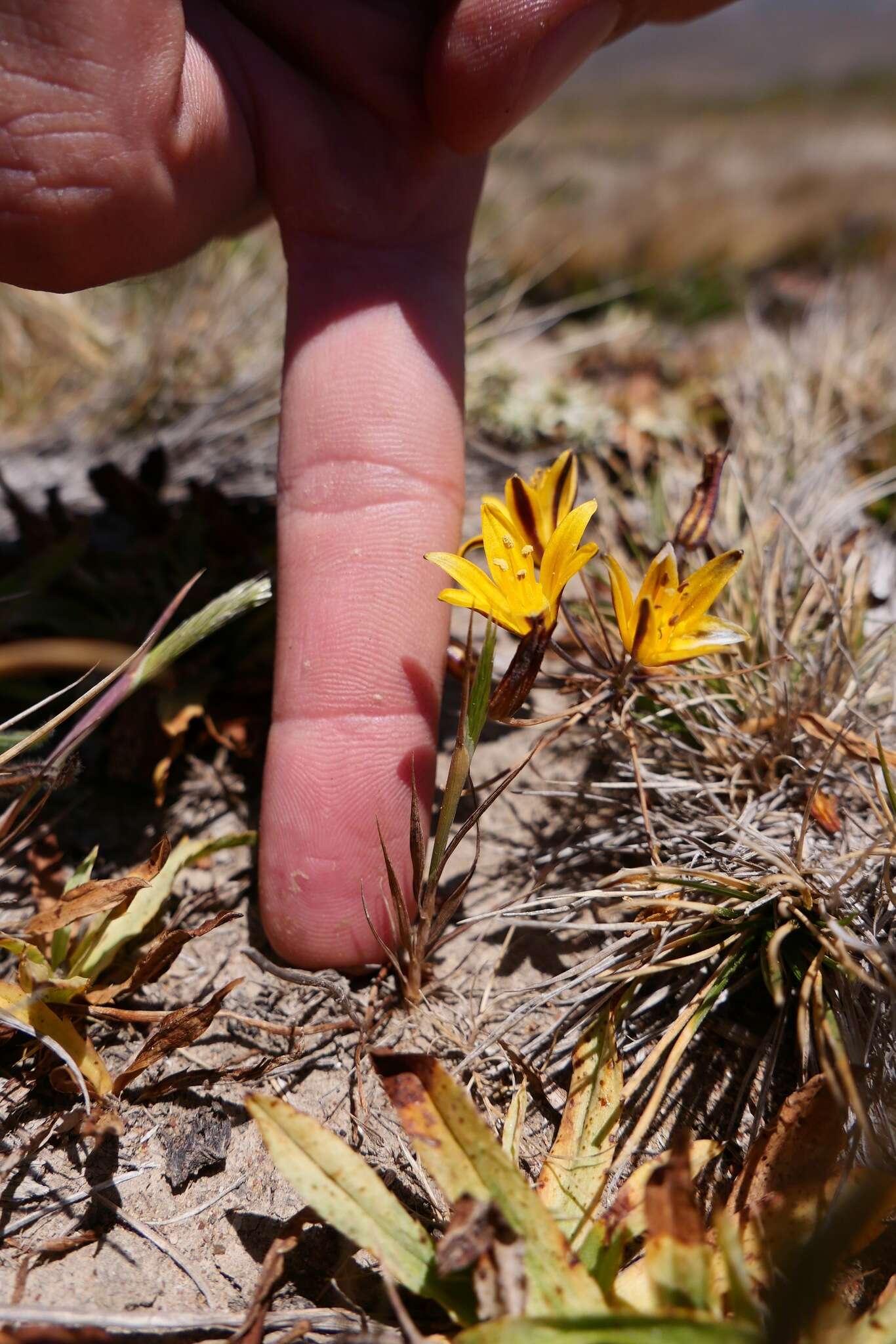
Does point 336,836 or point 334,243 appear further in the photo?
point 334,243

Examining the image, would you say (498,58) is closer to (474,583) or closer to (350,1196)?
(474,583)

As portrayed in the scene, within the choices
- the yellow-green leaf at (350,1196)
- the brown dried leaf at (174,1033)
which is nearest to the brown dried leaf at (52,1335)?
the yellow-green leaf at (350,1196)

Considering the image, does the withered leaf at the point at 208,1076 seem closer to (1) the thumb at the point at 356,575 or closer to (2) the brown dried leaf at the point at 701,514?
(1) the thumb at the point at 356,575

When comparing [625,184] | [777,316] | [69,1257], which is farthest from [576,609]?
[625,184]

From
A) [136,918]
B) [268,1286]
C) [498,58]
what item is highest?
[498,58]

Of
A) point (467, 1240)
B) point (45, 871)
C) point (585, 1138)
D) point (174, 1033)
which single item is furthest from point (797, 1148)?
point (45, 871)

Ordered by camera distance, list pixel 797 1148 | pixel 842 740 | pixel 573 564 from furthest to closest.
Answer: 1. pixel 842 740
2. pixel 573 564
3. pixel 797 1148

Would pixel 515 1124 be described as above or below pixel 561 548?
below
